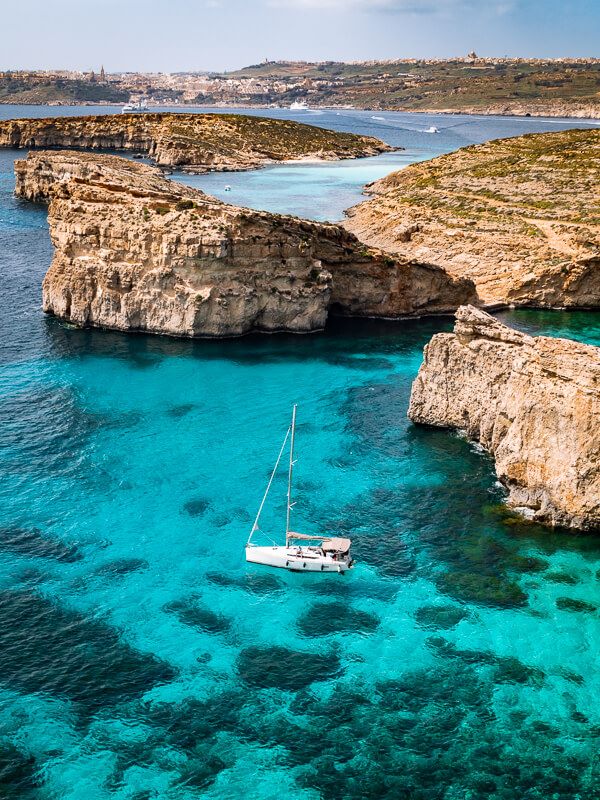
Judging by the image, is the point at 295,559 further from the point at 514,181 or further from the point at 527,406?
the point at 514,181

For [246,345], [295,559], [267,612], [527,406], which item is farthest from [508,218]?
[267,612]

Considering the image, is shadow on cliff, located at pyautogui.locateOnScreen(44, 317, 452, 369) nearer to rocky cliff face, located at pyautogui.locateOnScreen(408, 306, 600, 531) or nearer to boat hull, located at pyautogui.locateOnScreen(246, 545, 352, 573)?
rocky cliff face, located at pyautogui.locateOnScreen(408, 306, 600, 531)

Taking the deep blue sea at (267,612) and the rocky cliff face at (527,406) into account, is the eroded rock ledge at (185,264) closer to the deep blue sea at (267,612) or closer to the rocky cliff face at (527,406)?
the deep blue sea at (267,612)

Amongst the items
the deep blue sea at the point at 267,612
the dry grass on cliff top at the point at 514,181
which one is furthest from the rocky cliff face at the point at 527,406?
the dry grass on cliff top at the point at 514,181

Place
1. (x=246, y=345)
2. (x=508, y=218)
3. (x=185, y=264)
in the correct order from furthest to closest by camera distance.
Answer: (x=508, y=218)
(x=246, y=345)
(x=185, y=264)

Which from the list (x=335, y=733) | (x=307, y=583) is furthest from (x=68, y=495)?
(x=335, y=733)

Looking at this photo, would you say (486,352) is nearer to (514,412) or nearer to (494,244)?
(514,412)
